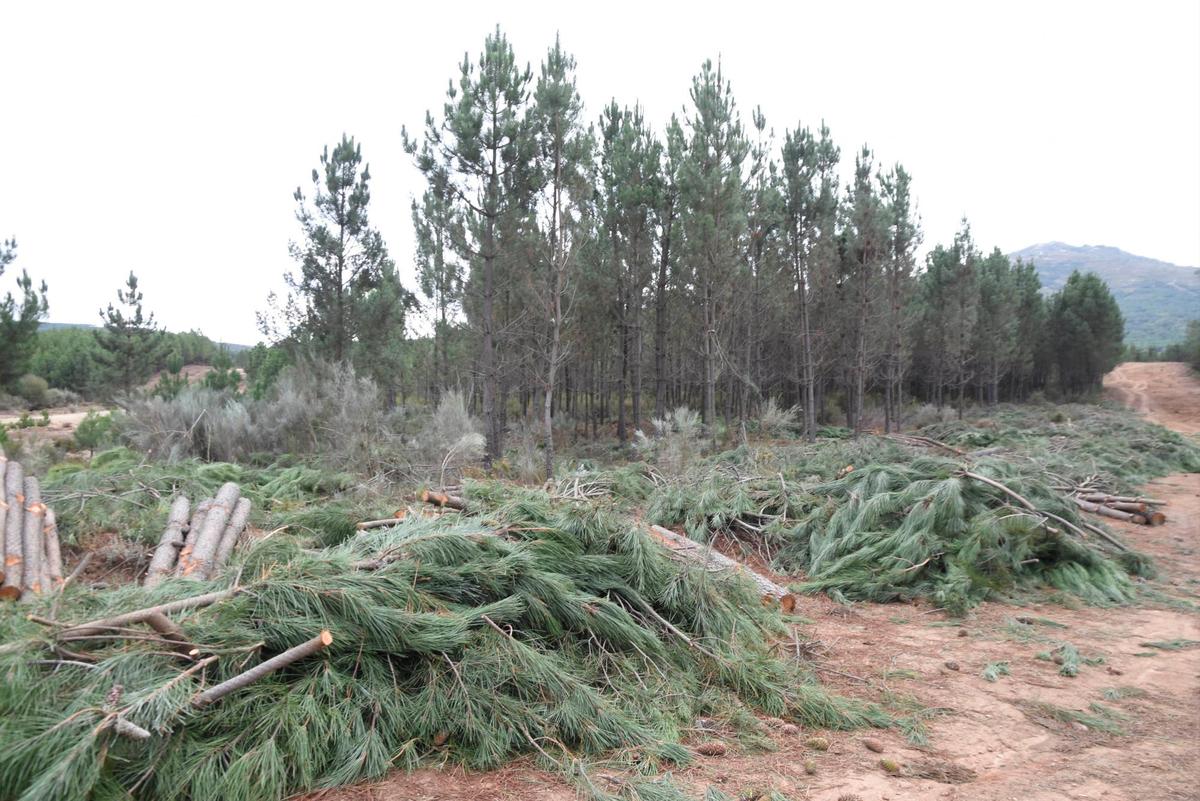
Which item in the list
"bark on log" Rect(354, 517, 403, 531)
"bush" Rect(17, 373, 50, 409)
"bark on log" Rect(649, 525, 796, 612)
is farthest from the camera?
"bush" Rect(17, 373, 50, 409)

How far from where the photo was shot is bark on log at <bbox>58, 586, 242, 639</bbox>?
3.25 m

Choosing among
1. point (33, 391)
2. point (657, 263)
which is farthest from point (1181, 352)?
point (33, 391)

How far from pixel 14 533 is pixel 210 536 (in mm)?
1176

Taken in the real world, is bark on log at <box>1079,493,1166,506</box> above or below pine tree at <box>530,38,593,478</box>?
below

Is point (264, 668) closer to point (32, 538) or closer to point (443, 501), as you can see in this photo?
point (443, 501)

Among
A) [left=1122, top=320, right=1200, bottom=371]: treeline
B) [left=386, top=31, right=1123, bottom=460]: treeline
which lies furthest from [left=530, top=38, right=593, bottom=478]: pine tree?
[left=1122, top=320, right=1200, bottom=371]: treeline

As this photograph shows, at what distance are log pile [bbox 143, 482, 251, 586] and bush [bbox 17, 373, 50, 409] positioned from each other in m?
29.1

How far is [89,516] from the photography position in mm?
6090

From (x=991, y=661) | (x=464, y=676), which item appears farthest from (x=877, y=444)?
(x=464, y=676)

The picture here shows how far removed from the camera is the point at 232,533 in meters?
5.65

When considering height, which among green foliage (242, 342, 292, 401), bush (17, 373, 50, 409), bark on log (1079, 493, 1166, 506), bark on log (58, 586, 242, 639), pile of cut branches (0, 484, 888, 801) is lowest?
bark on log (1079, 493, 1166, 506)

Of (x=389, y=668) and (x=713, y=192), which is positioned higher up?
(x=713, y=192)

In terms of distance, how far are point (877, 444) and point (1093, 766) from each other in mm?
8540

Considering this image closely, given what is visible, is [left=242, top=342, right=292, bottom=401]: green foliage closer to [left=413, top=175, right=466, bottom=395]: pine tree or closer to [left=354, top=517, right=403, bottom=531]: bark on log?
[left=413, top=175, right=466, bottom=395]: pine tree
